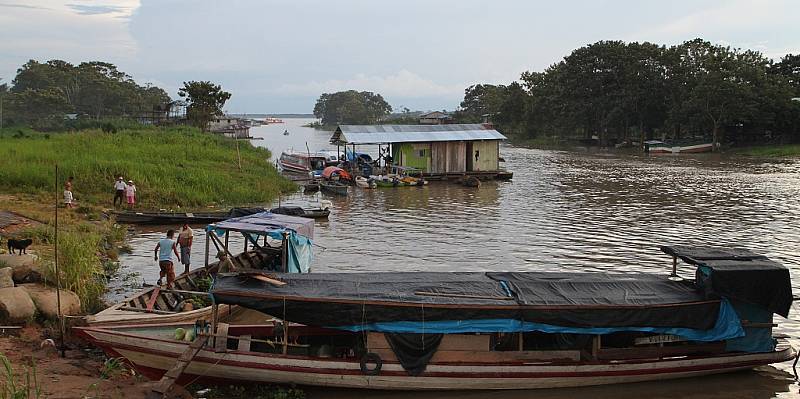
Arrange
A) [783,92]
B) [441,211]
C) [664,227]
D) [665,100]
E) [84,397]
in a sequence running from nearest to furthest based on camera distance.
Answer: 1. [84,397]
2. [664,227]
3. [441,211]
4. [783,92]
5. [665,100]

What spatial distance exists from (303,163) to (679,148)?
112 feet

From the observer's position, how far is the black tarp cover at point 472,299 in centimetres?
955

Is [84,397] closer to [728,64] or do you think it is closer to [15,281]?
[15,281]

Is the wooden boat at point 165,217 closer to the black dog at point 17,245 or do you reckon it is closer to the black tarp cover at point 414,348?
the black dog at point 17,245

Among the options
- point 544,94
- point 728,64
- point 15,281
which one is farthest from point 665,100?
point 15,281

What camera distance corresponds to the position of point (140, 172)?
85.3 feet

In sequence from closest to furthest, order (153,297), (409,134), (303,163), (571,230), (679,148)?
(153,297), (571,230), (409,134), (303,163), (679,148)

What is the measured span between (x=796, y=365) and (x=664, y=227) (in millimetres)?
12397

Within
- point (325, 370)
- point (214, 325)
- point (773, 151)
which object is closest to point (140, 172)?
point (214, 325)

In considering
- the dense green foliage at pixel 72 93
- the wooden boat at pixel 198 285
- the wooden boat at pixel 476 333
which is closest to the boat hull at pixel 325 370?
the wooden boat at pixel 476 333

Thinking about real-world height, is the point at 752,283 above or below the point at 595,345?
above

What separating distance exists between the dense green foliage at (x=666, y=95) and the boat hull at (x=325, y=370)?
52.4 metres

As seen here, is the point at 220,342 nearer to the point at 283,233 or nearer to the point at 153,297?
the point at 153,297

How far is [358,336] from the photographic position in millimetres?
10148
